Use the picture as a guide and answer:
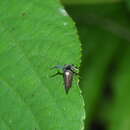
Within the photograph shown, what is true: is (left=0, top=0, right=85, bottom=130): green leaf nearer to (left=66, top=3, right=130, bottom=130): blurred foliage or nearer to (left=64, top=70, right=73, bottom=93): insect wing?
(left=64, top=70, right=73, bottom=93): insect wing

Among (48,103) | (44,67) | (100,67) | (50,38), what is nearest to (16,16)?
(50,38)

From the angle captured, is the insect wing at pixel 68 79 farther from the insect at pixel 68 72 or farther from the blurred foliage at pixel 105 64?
the blurred foliage at pixel 105 64

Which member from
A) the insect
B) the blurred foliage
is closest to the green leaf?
the insect

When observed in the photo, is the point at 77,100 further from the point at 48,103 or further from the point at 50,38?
the point at 50,38

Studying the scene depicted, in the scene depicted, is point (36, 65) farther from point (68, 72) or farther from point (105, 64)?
point (105, 64)

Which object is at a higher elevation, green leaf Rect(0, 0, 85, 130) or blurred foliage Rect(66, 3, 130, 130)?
green leaf Rect(0, 0, 85, 130)
